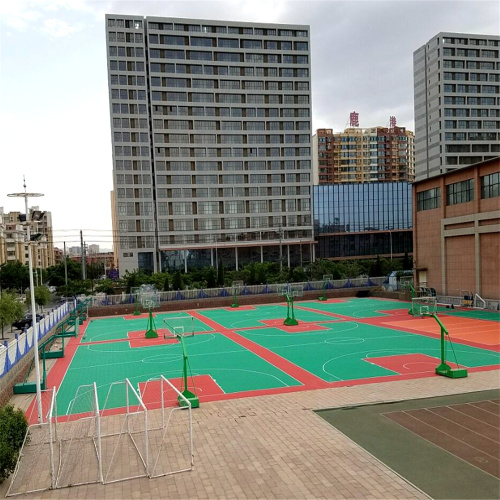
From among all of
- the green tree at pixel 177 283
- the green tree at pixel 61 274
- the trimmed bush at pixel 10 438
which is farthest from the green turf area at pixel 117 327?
the green tree at pixel 61 274

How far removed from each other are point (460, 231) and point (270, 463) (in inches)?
1201

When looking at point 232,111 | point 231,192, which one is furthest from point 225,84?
point 231,192

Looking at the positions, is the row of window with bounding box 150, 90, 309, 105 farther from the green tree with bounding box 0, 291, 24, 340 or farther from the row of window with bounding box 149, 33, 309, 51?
the green tree with bounding box 0, 291, 24, 340

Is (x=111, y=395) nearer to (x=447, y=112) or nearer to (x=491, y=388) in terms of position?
(x=491, y=388)

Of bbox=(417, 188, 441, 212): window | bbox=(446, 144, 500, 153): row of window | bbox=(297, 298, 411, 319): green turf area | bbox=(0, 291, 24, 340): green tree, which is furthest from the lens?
bbox=(446, 144, 500, 153): row of window

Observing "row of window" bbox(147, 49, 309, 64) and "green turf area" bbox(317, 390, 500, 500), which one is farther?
"row of window" bbox(147, 49, 309, 64)

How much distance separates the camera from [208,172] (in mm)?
69688

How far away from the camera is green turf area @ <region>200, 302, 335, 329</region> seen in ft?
100

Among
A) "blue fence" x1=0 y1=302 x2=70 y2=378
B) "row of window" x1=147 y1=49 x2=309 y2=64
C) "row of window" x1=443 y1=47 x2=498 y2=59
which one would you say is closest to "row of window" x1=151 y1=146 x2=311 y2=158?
"row of window" x1=147 y1=49 x2=309 y2=64

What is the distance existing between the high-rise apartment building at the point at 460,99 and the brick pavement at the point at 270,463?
246 ft

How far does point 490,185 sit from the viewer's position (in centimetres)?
3139

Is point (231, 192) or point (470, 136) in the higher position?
point (470, 136)

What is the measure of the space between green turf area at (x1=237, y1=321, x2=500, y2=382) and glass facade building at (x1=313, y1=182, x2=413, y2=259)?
56.1m

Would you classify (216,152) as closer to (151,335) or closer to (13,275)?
(13,275)
